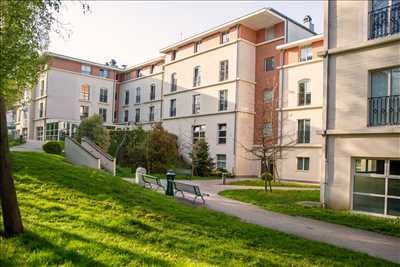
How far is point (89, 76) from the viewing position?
49.9m

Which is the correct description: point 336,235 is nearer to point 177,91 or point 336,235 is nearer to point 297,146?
point 297,146

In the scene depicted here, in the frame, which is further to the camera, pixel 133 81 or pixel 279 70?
pixel 133 81

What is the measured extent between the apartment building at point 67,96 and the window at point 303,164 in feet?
94.9

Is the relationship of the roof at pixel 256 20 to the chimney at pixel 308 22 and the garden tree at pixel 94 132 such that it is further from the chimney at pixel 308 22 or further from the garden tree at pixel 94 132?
the garden tree at pixel 94 132

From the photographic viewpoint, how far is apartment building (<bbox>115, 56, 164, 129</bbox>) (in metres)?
45.8

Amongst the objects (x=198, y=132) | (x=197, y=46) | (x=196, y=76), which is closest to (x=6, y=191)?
(x=198, y=132)

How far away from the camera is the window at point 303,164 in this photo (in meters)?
28.2

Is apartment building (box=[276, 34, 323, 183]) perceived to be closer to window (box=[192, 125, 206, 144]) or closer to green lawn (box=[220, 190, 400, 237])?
window (box=[192, 125, 206, 144])

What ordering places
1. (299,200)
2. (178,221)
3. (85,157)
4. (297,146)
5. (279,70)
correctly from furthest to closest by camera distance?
(279,70) < (297,146) < (85,157) < (299,200) < (178,221)

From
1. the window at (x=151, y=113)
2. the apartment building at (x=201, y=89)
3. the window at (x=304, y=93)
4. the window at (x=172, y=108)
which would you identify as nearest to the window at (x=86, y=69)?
the apartment building at (x=201, y=89)

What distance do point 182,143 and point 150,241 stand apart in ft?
103

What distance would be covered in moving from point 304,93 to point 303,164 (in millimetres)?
6293

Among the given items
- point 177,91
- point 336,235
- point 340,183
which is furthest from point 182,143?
point 336,235

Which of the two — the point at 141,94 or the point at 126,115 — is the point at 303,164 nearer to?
the point at 141,94
